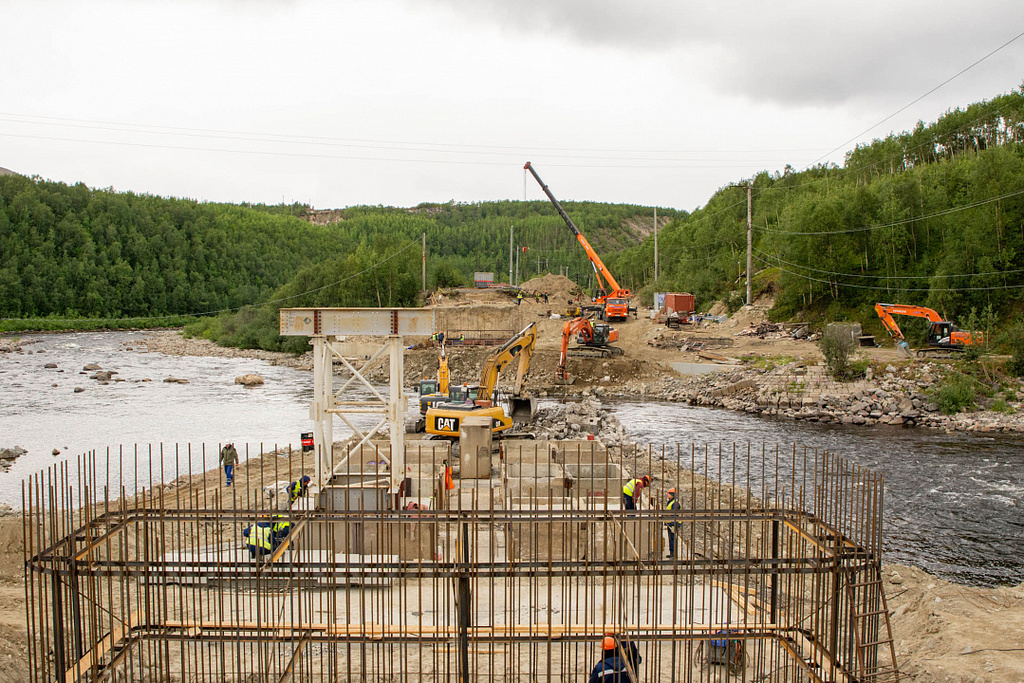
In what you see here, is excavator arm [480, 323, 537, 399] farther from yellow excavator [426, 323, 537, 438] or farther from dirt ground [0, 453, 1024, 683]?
dirt ground [0, 453, 1024, 683]

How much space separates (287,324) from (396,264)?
6491cm

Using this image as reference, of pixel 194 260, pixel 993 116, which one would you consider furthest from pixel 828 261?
pixel 194 260

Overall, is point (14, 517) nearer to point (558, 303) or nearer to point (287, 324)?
point (287, 324)

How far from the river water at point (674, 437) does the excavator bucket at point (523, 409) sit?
13.5 feet

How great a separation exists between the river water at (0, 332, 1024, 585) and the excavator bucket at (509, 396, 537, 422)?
4.12 meters

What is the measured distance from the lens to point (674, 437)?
93.1ft

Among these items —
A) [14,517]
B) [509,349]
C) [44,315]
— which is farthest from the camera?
[44,315]

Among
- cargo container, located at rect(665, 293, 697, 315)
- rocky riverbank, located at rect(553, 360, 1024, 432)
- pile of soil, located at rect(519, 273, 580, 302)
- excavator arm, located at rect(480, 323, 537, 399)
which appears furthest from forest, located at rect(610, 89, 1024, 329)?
excavator arm, located at rect(480, 323, 537, 399)

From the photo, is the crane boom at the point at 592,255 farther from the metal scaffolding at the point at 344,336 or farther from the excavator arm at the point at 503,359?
the metal scaffolding at the point at 344,336

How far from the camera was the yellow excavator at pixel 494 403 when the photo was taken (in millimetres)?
21391

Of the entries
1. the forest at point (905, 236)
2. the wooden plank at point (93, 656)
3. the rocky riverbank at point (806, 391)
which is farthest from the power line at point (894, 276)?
the wooden plank at point (93, 656)

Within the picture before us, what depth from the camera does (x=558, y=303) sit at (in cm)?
6619

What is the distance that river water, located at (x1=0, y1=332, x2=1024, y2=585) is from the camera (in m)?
16.9

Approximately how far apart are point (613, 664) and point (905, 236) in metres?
50.3
